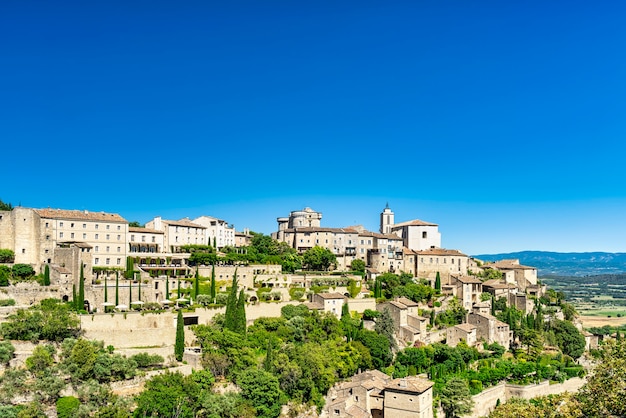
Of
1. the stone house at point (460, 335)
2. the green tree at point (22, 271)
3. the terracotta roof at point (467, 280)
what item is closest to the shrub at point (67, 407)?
the green tree at point (22, 271)

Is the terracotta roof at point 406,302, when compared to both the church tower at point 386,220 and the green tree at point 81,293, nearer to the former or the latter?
the green tree at point 81,293

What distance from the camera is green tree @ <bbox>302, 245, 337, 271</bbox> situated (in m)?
74.3

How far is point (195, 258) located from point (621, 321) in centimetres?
12338

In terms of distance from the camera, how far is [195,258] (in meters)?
64.4

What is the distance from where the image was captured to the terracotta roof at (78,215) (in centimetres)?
5588

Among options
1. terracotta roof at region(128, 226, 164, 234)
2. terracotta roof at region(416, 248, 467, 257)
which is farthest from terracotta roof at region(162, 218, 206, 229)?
terracotta roof at region(416, 248, 467, 257)

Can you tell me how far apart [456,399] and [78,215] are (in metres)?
40.8

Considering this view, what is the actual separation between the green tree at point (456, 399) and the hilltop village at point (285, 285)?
255 cm

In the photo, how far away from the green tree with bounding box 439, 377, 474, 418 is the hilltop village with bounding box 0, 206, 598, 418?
2.55 meters

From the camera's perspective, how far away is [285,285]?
6581 centimetres

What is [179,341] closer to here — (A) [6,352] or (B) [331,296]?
(A) [6,352]

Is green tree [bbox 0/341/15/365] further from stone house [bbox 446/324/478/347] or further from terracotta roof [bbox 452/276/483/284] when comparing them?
terracotta roof [bbox 452/276/483/284]

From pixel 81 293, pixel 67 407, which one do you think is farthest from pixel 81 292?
pixel 67 407

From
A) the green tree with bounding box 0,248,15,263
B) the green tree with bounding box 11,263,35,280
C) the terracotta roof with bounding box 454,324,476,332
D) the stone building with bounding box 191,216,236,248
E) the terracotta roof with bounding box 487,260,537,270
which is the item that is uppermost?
the stone building with bounding box 191,216,236,248
